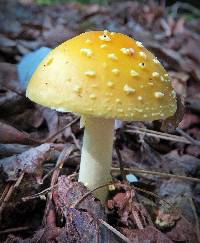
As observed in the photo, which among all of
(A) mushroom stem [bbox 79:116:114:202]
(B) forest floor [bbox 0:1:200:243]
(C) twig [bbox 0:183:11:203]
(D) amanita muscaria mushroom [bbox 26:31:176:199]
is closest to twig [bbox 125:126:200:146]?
(B) forest floor [bbox 0:1:200:243]

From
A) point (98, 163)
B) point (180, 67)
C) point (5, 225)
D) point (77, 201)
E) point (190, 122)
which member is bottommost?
point (5, 225)

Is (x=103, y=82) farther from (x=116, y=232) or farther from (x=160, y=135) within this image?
(x=160, y=135)

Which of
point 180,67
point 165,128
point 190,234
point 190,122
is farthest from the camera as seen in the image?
point 180,67

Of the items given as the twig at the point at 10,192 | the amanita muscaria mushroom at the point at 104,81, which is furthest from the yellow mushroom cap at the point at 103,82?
the twig at the point at 10,192

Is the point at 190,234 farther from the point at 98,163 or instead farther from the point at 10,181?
the point at 10,181

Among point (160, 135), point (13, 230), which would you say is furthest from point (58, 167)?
point (160, 135)

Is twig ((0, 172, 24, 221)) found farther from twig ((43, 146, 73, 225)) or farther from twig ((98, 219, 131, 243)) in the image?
twig ((98, 219, 131, 243))

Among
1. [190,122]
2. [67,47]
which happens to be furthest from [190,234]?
[190,122]
